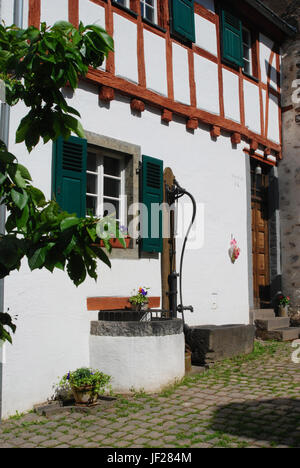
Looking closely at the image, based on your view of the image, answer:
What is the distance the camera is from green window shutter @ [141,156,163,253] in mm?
6473

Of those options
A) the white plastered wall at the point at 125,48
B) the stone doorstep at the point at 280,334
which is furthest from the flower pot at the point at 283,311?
the white plastered wall at the point at 125,48

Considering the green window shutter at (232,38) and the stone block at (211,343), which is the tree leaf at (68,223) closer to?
the stone block at (211,343)

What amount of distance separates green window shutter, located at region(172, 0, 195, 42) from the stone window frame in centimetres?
215

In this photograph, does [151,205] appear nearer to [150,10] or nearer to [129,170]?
[129,170]

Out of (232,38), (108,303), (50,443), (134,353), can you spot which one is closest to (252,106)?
(232,38)

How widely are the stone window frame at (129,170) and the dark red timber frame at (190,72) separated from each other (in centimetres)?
59

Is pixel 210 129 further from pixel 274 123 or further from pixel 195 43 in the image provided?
pixel 274 123

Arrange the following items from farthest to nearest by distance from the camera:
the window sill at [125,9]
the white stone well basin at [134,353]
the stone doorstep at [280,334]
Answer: the stone doorstep at [280,334], the window sill at [125,9], the white stone well basin at [134,353]

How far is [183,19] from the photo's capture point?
7.55 meters

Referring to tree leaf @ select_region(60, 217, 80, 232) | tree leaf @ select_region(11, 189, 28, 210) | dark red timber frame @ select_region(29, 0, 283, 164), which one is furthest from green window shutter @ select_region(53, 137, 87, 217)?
tree leaf @ select_region(60, 217, 80, 232)

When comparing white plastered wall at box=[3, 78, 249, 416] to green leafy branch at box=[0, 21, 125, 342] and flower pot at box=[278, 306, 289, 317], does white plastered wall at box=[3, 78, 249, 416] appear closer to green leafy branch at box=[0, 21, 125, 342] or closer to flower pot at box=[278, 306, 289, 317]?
flower pot at box=[278, 306, 289, 317]

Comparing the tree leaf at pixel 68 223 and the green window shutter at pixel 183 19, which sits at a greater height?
the green window shutter at pixel 183 19

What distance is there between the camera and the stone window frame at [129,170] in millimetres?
6121

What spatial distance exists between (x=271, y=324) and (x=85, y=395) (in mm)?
4791
